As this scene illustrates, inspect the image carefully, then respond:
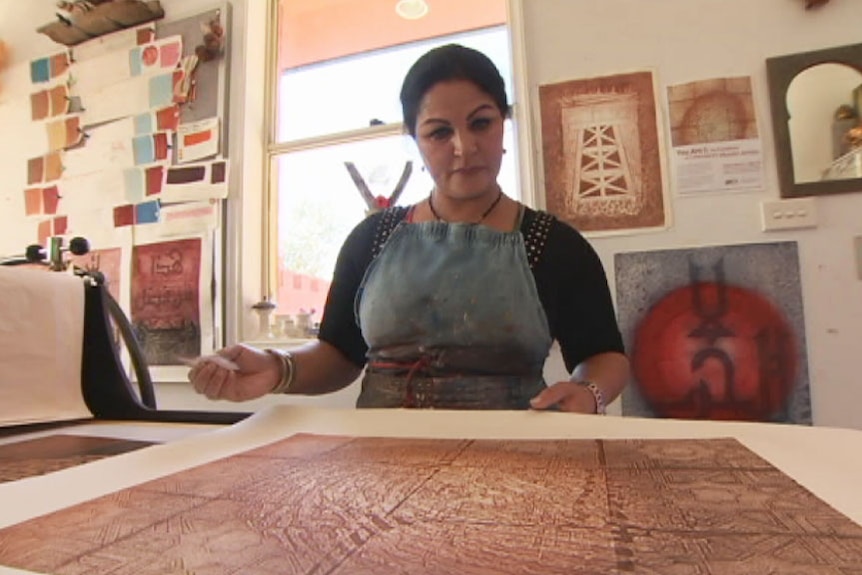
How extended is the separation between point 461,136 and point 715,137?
29.3 inches

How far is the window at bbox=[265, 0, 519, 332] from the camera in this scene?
1.61m

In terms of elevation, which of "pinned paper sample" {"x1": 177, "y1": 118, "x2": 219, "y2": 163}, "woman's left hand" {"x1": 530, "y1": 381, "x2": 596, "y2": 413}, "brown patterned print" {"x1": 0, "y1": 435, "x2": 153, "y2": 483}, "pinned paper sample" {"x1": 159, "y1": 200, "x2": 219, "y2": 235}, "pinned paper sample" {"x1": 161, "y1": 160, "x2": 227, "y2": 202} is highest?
"pinned paper sample" {"x1": 177, "y1": 118, "x2": 219, "y2": 163}

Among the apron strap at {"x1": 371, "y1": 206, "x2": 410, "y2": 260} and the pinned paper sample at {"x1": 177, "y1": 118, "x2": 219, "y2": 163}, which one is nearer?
the apron strap at {"x1": 371, "y1": 206, "x2": 410, "y2": 260}

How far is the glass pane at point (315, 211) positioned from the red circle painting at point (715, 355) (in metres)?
0.87

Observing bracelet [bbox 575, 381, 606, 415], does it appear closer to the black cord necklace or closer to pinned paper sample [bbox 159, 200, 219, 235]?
the black cord necklace

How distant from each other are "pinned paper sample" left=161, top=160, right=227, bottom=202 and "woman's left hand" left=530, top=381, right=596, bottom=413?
1.29 m

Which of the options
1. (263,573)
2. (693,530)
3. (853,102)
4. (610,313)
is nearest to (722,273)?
(853,102)

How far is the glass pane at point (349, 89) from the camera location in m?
1.63

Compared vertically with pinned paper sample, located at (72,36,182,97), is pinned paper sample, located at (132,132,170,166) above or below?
below

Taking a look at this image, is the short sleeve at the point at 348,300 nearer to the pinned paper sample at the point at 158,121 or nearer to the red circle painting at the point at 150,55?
the pinned paper sample at the point at 158,121

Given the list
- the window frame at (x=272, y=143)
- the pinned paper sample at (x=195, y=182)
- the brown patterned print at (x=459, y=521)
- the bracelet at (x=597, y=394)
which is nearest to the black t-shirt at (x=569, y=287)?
the bracelet at (x=597, y=394)

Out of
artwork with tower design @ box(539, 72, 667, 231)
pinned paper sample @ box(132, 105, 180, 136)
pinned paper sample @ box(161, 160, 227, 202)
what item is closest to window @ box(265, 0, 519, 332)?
pinned paper sample @ box(161, 160, 227, 202)

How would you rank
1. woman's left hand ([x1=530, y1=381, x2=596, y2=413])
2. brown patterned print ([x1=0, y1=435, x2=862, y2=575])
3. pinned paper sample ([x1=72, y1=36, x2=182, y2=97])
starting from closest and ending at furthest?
brown patterned print ([x1=0, y1=435, x2=862, y2=575]), woman's left hand ([x1=530, y1=381, x2=596, y2=413]), pinned paper sample ([x1=72, y1=36, x2=182, y2=97])

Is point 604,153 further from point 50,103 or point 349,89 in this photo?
point 50,103
